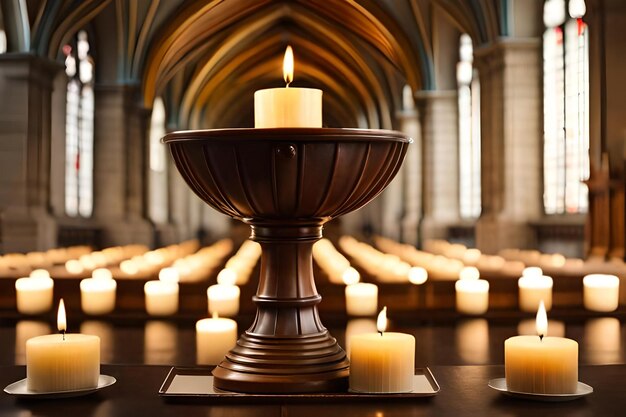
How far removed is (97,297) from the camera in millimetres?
5684

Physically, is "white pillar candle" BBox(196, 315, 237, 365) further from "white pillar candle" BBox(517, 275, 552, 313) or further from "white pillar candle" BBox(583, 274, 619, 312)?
"white pillar candle" BBox(583, 274, 619, 312)

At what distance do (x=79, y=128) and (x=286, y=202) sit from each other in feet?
59.1

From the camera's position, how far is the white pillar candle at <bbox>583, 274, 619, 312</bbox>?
226 inches

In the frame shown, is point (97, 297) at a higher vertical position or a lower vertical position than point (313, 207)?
lower

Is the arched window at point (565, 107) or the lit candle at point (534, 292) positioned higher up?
the arched window at point (565, 107)

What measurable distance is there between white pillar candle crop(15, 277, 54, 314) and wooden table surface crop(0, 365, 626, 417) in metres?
2.86

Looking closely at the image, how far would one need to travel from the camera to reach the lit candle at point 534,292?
5.79m

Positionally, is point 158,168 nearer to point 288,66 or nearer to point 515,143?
point 515,143

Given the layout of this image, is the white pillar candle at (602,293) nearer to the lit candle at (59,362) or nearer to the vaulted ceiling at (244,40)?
the lit candle at (59,362)

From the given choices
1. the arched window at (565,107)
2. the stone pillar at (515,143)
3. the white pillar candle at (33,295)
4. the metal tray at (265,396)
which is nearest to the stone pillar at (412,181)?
the stone pillar at (515,143)

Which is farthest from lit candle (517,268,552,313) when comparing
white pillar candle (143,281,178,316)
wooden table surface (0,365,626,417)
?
wooden table surface (0,365,626,417)

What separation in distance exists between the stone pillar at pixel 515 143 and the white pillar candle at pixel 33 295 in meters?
10.6

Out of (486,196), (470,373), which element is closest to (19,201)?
(486,196)

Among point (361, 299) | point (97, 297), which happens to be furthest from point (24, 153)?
point (361, 299)
